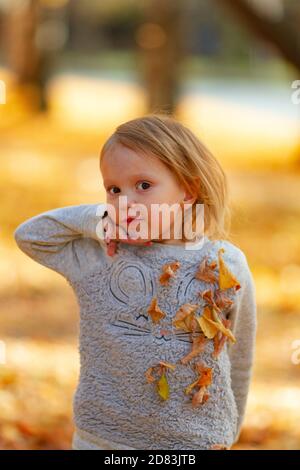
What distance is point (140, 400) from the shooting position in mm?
2105

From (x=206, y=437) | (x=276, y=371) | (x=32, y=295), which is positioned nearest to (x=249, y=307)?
(x=206, y=437)

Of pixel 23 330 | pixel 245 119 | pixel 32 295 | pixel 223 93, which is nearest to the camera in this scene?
pixel 23 330

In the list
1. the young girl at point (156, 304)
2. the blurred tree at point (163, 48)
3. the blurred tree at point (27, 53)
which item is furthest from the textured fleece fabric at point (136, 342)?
the blurred tree at point (27, 53)

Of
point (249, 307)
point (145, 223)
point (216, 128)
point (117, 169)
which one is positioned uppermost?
point (216, 128)

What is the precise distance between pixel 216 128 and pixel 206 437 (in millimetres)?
12531

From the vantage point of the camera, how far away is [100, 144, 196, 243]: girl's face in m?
2.07

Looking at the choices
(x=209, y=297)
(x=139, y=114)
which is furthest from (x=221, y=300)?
(x=139, y=114)

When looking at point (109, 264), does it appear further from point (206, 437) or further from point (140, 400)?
point (206, 437)

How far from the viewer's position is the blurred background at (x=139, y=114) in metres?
4.08

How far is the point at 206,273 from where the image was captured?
6.93ft

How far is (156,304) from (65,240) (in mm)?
313

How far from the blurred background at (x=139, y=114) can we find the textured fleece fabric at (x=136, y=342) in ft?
1.31

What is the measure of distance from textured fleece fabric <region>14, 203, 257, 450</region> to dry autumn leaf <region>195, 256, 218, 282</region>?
0.04ft

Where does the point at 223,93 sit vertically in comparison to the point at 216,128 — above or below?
above
